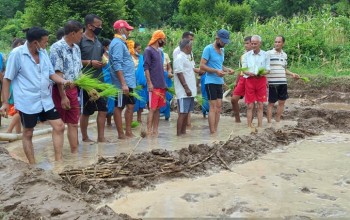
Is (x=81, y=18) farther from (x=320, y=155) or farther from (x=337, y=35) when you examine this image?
(x=320, y=155)

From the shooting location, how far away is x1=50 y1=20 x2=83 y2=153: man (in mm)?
6309

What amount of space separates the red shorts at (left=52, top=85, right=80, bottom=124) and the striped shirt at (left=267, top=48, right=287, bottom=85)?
14.2ft

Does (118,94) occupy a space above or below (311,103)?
above

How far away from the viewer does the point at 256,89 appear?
9133 millimetres

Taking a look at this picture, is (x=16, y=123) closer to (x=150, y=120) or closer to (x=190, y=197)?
(x=150, y=120)

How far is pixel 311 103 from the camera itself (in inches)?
491

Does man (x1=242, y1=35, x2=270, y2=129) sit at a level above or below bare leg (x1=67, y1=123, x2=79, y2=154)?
above

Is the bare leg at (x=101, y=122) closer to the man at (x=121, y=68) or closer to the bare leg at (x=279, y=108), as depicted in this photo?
the man at (x=121, y=68)

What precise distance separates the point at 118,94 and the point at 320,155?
305 centimetres

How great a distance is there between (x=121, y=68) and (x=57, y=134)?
68.6 inches

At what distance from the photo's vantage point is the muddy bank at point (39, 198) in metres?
4.04

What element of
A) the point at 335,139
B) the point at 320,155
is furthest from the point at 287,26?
the point at 320,155

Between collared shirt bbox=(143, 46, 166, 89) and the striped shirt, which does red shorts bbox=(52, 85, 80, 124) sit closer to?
collared shirt bbox=(143, 46, 166, 89)

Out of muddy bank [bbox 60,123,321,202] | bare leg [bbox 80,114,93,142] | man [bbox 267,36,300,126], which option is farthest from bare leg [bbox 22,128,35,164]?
man [bbox 267,36,300,126]
